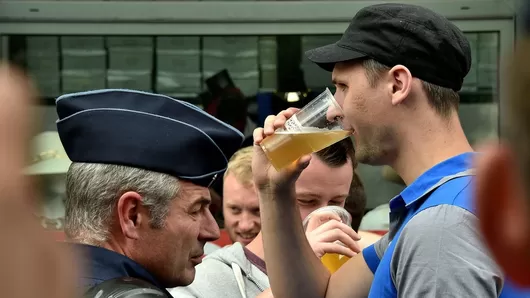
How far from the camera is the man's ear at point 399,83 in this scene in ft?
7.50

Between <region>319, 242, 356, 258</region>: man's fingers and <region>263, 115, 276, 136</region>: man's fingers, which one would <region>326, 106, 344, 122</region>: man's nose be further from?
<region>319, 242, 356, 258</region>: man's fingers

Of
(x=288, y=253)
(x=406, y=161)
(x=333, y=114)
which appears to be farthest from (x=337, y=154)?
(x=406, y=161)

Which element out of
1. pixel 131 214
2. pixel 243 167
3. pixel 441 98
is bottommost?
pixel 243 167

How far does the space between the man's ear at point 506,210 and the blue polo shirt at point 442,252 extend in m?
1.08

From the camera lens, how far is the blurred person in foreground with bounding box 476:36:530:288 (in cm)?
79

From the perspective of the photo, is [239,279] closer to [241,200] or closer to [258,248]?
[258,248]

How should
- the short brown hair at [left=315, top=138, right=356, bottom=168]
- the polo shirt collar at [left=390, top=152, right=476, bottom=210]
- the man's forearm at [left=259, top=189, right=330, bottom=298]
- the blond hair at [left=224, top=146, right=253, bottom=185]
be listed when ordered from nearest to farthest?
the polo shirt collar at [left=390, top=152, right=476, bottom=210] → the man's forearm at [left=259, top=189, right=330, bottom=298] → the short brown hair at [left=315, top=138, right=356, bottom=168] → the blond hair at [left=224, top=146, right=253, bottom=185]

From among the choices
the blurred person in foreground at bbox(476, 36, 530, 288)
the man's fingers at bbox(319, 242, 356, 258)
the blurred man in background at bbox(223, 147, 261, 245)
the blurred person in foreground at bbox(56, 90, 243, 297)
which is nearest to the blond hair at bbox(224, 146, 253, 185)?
the blurred man in background at bbox(223, 147, 261, 245)

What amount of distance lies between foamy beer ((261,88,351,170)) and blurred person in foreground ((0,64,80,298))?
1.49 metres

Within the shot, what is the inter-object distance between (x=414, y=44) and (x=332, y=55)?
0.21 m

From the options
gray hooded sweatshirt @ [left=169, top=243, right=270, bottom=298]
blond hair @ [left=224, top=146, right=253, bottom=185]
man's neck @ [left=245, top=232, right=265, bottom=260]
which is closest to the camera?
gray hooded sweatshirt @ [left=169, top=243, right=270, bottom=298]

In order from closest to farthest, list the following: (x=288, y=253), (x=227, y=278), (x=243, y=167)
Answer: (x=288, y=253) < (x=227, y=278) < (x=243, y=167)

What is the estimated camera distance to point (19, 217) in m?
0.94

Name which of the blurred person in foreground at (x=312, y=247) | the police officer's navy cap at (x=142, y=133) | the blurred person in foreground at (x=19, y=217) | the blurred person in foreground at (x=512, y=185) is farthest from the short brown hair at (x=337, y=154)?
the blurred person in foreground at (x=512, y=185)
